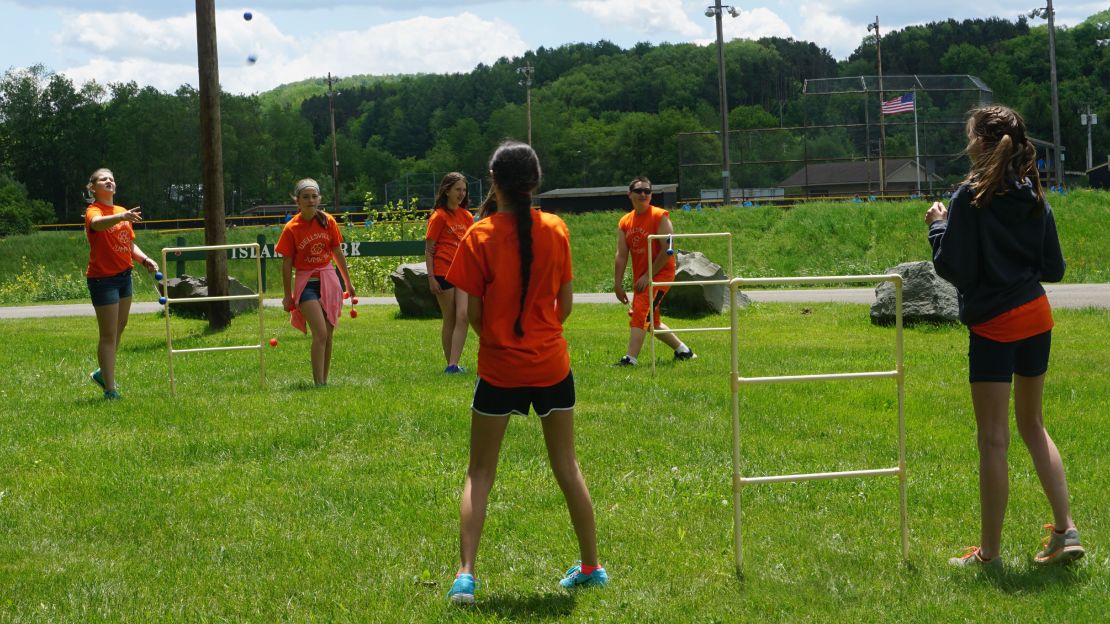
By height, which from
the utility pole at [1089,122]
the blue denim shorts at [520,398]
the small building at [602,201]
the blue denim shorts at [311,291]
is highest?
the utility pole at [1089,122]

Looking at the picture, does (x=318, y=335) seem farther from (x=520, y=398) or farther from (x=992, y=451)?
(x=992, y=451)

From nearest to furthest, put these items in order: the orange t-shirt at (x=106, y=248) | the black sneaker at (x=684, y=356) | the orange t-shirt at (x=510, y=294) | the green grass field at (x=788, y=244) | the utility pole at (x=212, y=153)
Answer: the orange t-shirt at (x=510, y=294) → the orange t-shirt at (x=106, y=248) → the black sneaker at (x=684, y=356) → the utility pole at (x=212, y=153) → the green grass field at (x=788, y=244)

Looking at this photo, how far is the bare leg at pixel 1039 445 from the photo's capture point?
16.6 ft

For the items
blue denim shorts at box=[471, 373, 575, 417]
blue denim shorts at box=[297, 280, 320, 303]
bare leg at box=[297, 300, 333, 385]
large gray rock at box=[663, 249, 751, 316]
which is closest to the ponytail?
blue denim shorts at box=[471, 373, 575, 417]

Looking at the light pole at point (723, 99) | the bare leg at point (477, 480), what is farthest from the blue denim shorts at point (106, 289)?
the light pole at point (723, 99)

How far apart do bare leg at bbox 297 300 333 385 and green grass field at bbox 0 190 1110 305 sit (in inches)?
674

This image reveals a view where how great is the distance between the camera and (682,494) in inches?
259

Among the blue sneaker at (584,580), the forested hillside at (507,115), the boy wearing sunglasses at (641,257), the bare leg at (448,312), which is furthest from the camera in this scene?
the forested hillside at (507,115)

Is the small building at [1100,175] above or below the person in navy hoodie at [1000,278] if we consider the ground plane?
above

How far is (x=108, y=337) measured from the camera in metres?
10.0

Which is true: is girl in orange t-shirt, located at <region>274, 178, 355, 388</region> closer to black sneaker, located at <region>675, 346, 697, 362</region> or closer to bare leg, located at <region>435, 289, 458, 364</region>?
bare leg, located at <region>435, 289, 458, 364</region>

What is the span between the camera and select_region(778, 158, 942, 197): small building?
46750mm

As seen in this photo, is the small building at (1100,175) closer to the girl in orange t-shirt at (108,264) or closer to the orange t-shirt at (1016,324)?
the girl in orange t-shirt at (108,264)

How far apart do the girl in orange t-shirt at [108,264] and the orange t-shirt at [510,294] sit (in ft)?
19.6
